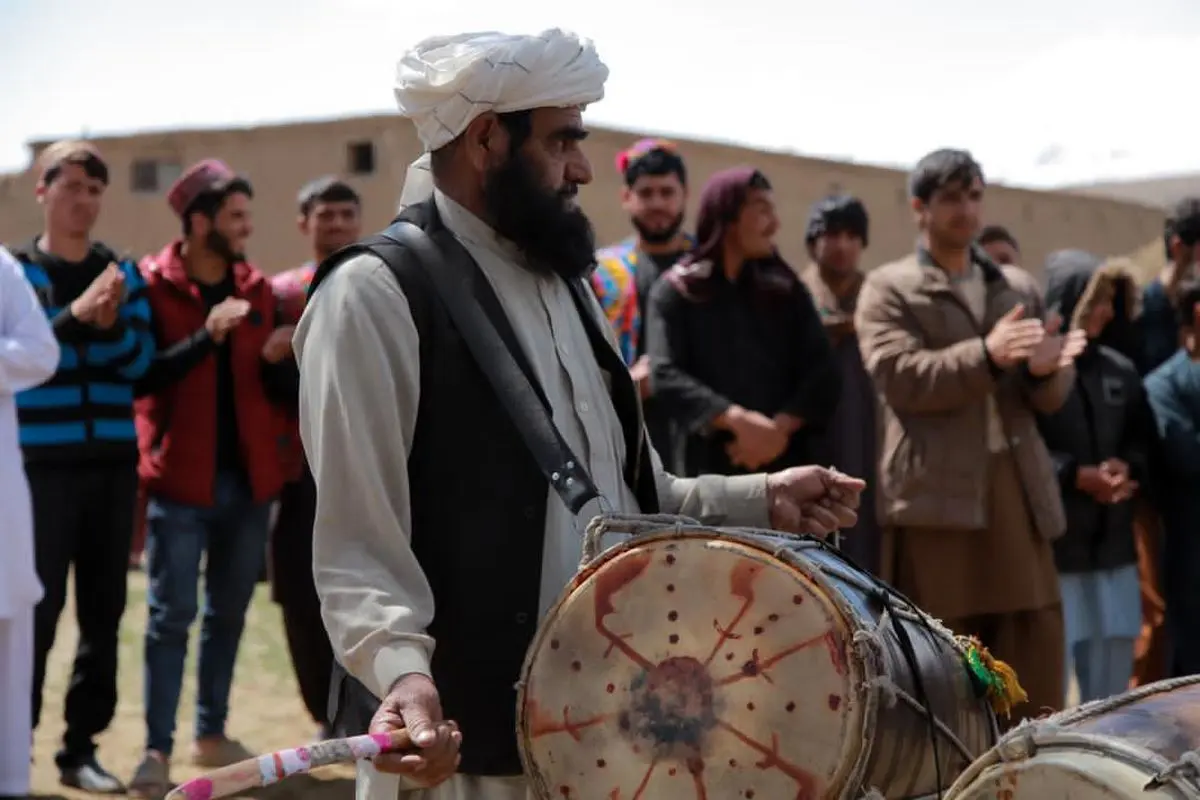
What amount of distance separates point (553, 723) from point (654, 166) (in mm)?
4671

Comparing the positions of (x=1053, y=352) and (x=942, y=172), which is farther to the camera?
(x=942, y=172)

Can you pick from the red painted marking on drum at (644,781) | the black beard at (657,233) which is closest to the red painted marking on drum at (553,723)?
the red painted marking on drum at (644,781)

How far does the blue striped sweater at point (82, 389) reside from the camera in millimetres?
6766

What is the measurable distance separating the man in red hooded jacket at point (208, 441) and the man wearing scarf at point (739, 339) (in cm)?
151

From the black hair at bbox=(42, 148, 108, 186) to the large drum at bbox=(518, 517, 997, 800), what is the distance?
423cm

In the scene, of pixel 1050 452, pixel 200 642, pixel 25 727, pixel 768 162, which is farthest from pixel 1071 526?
pixel 768 162

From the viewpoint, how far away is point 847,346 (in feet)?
25.7

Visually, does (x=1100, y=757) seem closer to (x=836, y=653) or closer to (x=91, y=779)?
(x=836, y=653)

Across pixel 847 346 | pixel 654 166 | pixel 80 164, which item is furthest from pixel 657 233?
pixel 80 164

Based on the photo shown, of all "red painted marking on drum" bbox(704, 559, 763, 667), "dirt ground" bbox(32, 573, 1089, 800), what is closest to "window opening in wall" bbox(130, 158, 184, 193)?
"dirt ground" bbox(32, 573, 1089, 800)

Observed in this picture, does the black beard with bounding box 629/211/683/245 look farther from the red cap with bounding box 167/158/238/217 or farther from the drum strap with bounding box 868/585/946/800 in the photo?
the drum strap with bounding box 868/585/946/800

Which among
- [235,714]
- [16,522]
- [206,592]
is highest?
[16,522]

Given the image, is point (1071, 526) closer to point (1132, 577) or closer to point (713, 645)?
point (1132, 577)

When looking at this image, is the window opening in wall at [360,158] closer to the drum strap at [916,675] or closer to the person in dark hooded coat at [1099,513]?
the person in dark hooded coat at [1099,513]
